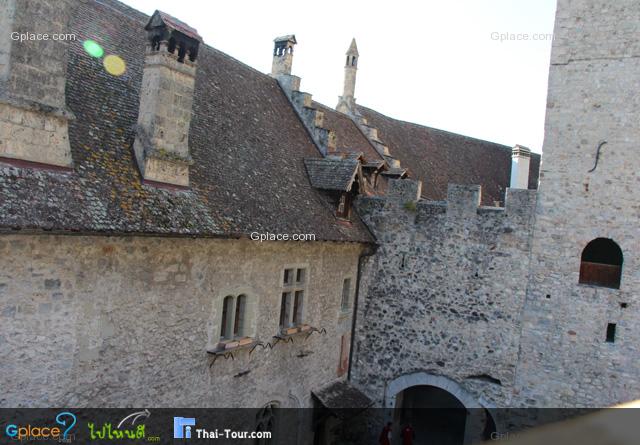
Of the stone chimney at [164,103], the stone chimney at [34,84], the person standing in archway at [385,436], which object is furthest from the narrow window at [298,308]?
the stone chimney at [34,84]

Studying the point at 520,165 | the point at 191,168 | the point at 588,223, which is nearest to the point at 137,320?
the point at 191,168

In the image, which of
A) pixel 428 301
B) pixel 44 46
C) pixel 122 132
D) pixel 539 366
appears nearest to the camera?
pixel 44 46

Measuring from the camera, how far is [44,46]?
8234 mm

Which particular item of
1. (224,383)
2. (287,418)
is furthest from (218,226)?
(287,418)

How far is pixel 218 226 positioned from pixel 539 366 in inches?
375

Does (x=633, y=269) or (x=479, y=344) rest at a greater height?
(x=633, y=269)

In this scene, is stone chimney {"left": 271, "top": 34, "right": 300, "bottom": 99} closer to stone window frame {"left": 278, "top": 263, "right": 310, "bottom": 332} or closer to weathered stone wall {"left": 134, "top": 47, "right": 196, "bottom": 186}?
stone window frame {"left": 278, "top": 263, "right": 310, "bottom": 332}

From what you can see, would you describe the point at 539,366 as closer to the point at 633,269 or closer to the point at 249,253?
the point at 633,269

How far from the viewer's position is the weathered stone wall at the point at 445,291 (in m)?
15.2

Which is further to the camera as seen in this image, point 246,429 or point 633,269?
point 633,269

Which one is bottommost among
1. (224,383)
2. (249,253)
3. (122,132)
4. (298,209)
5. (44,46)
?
(224,383)

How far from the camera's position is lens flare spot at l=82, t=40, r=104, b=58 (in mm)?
11133

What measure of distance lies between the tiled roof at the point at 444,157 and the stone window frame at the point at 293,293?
7922 mm

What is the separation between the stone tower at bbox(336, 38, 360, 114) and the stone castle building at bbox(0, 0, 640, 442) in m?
3.04
